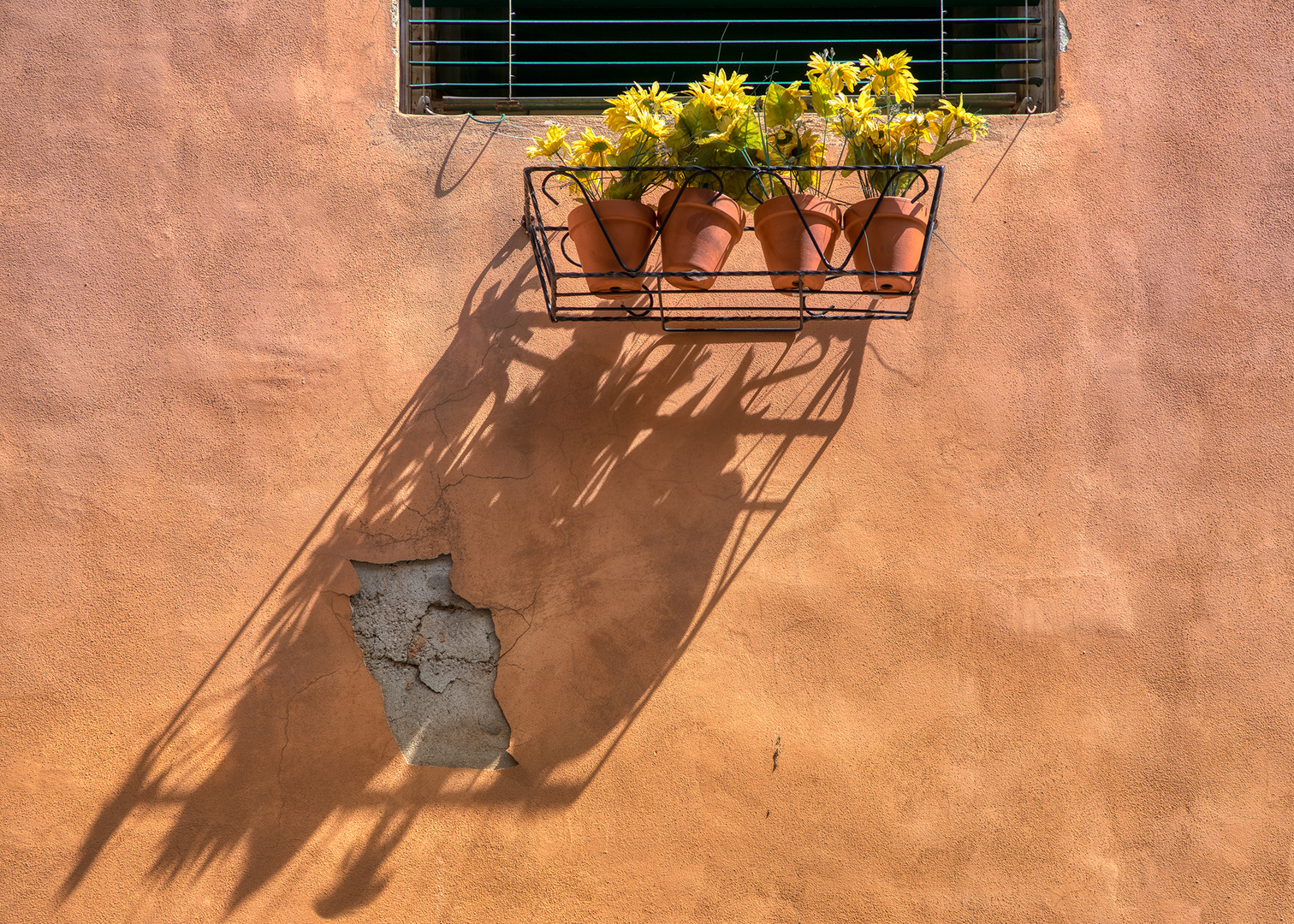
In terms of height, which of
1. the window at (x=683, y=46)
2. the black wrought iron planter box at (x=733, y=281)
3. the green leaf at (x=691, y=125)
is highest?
the window at (x=683, y=46)

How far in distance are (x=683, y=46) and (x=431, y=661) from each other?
1.93 metres

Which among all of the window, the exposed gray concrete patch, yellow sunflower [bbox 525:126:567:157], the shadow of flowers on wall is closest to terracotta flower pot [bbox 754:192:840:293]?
the shadow of flowers on wall

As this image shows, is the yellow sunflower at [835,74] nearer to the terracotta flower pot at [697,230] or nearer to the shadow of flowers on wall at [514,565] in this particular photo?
the terracotta flower pot at [697,230]

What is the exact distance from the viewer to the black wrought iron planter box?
6.03 feet

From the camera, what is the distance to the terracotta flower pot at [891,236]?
71.8 inches

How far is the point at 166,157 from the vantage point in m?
2.20

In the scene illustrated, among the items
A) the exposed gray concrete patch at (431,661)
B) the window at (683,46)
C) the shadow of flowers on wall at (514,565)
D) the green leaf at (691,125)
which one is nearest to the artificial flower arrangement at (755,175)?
the green leaf at (691,125)

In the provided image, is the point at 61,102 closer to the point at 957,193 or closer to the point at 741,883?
the point at 957,193

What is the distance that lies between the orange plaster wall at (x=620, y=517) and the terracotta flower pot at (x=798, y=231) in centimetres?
35

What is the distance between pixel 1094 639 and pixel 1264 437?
0.64 metres

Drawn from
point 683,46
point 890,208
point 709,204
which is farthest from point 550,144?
point 683,46

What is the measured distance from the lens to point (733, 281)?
2.17 meters

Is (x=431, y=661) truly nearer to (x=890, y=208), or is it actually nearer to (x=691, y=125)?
(x=691, y=125)

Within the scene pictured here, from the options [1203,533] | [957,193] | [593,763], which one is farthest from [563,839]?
[957,193]
